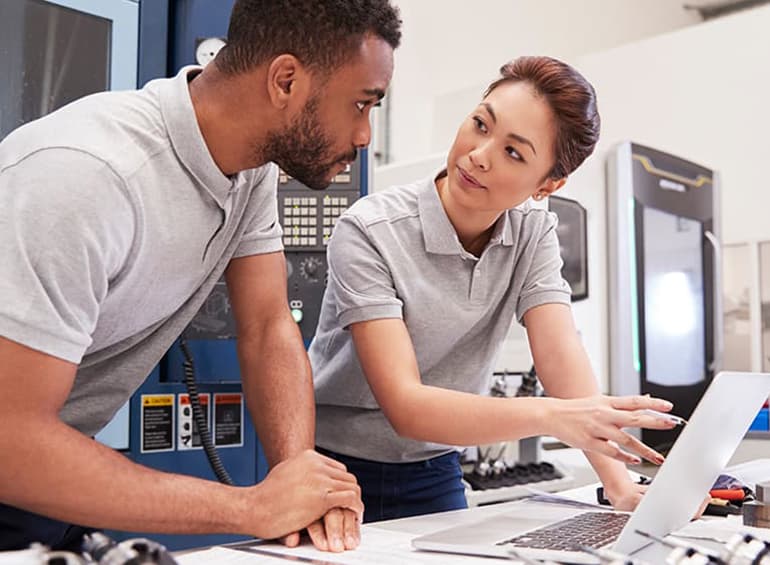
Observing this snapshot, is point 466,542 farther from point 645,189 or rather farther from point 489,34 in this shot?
point 489,34

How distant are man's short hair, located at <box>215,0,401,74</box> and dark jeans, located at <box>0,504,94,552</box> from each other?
27.9 inches

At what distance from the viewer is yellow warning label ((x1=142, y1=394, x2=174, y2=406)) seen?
1.80 metres

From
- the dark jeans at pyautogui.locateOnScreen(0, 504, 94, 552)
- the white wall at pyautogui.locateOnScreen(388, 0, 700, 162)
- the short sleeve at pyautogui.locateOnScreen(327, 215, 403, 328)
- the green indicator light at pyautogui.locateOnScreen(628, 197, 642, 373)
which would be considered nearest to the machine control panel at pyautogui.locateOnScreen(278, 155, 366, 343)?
the short sleeve at pyautogui.locateOnScreen(327, 215, 403, 328)

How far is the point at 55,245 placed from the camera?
1007mm

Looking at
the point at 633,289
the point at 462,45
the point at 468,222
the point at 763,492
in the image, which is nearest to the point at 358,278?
the point at 468,222

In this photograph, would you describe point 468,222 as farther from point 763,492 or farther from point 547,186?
point 763,492

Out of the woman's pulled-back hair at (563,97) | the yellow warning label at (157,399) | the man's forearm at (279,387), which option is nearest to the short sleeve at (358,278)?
the man's forearm at (279,387)

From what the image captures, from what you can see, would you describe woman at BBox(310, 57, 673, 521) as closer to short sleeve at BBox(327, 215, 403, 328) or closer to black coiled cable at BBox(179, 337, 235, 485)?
short sleeve at BBox(327, 215, 403, 328)

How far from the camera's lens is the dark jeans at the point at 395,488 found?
5.21 feet

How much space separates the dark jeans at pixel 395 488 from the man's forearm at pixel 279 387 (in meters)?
0.24

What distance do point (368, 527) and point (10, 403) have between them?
524 mm

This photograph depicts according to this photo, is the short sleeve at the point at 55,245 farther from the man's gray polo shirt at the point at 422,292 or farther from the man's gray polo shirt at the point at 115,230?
the man's gray polo shirt at the point at 422,292

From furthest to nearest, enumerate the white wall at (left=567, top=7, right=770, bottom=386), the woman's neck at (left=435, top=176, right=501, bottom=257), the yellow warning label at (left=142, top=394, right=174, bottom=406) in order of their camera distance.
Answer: the white wall at (left=567, top=7, right=770, bottom=386) → the yellow warning label at (left=142, top=394, right=174, bottom=406) → the woman's neck at (left=435, top=176, right=501, bottom=257)

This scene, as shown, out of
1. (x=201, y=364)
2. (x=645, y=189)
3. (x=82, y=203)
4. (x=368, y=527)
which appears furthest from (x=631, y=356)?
(x=82, y=203)
